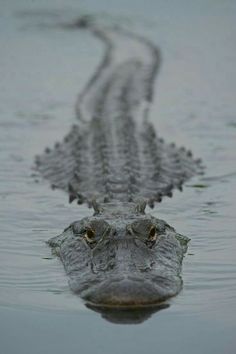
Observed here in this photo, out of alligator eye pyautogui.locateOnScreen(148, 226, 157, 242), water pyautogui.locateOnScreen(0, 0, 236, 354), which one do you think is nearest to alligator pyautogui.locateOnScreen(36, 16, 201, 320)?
alligator eye pyautogui.locateOnScreen(148, 226, 157, 242)

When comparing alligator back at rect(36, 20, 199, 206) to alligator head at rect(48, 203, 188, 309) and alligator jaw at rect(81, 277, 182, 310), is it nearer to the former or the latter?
alligator head at rect(48, 203, 188, 309)

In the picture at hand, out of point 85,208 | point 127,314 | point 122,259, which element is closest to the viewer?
point 127,314

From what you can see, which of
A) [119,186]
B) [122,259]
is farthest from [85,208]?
[122,259]

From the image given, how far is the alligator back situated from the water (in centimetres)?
25

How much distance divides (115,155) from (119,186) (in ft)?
4.93

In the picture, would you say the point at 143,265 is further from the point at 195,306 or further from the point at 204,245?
the point at 204,245

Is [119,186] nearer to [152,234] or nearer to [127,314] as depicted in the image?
[152,234]

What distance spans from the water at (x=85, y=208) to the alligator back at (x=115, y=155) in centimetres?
25

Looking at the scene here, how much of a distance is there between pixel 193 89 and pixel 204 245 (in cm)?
1032

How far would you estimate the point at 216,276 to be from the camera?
821cm

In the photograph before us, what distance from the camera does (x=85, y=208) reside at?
1073 centimetres

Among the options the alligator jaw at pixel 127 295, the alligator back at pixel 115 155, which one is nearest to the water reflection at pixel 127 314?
the alligator jaw at pixel 127 295

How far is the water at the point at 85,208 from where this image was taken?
22.6ft

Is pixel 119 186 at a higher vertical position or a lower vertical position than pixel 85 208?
higher
